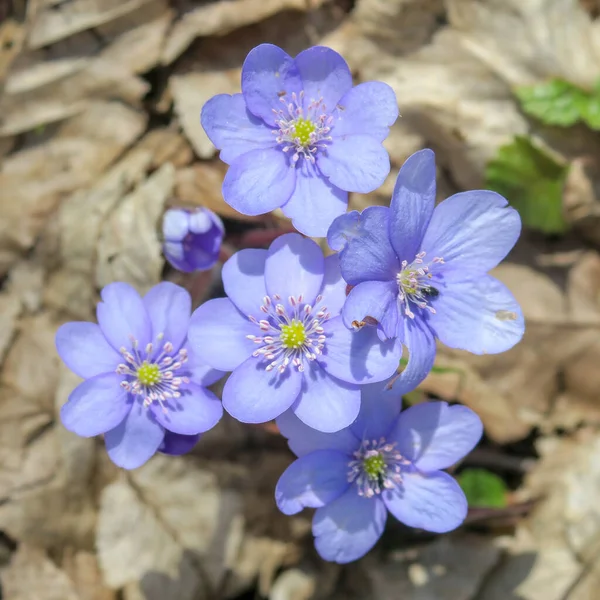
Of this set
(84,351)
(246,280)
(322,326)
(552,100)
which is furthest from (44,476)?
(552,100)

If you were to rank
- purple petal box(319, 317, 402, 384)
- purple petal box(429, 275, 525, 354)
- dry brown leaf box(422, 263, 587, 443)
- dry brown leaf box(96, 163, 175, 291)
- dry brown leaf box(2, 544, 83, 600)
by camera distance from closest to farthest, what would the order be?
purple petal box(319, 317, 402, 384), purple petal box(429, 275, 525, 354), dry brown leaf box(2, 544, 83, 600), dry brown leaf box(96, 163, 175, 291), dry brown leaf box(422, 263, 587, 443)

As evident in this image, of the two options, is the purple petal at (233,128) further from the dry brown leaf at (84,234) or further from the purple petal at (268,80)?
the dry brown leaf at (84,234)

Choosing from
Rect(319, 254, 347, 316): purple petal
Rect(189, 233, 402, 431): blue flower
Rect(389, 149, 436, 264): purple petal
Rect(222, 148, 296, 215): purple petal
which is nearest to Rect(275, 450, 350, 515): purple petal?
Rect(189, 233, 402, 431): blue flower

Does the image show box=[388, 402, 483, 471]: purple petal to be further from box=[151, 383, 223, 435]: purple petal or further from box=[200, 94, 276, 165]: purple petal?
box=[200, 94, 276, 165]: purple petal

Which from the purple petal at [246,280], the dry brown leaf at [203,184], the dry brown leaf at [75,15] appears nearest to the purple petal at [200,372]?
the purple petal at [246,280]

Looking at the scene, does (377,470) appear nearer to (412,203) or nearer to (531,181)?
(412,203)

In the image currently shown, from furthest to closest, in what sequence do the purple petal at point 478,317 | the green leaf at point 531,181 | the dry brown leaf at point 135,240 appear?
the green leaf at point 531,181 < the dry brown leaf at point 135,240 < the purple petal at point 478,317
